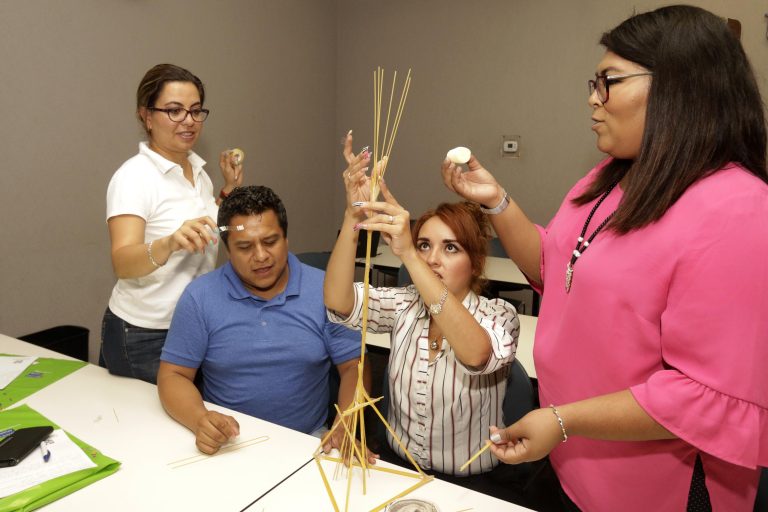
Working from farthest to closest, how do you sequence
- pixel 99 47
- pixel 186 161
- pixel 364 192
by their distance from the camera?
pixel 99 47 → pixel 186 161 → pixel 364 192

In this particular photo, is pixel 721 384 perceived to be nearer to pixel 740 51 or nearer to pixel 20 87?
pixel 740 51

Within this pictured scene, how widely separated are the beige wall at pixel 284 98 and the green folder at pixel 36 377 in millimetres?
1150

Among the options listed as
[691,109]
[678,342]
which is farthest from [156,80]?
[678,342]

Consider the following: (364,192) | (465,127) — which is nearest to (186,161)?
(364,192)

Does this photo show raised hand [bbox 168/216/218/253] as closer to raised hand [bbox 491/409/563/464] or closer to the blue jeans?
the blue jeans

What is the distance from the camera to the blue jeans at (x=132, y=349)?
1.86 meters

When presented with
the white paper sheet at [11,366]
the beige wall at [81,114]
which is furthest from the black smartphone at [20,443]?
the beige wall at [81,114]

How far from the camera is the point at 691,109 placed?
91 cm

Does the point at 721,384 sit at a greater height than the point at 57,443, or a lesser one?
greater

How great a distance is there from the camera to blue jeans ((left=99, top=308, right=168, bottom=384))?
1.86m

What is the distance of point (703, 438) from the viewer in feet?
2.97

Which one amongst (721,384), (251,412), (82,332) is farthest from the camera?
(82,332)

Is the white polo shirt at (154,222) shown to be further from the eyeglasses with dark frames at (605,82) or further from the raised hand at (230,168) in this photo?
the eyeglasses with dark frames at (605,82)

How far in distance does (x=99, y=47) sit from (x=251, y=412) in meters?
2.40
